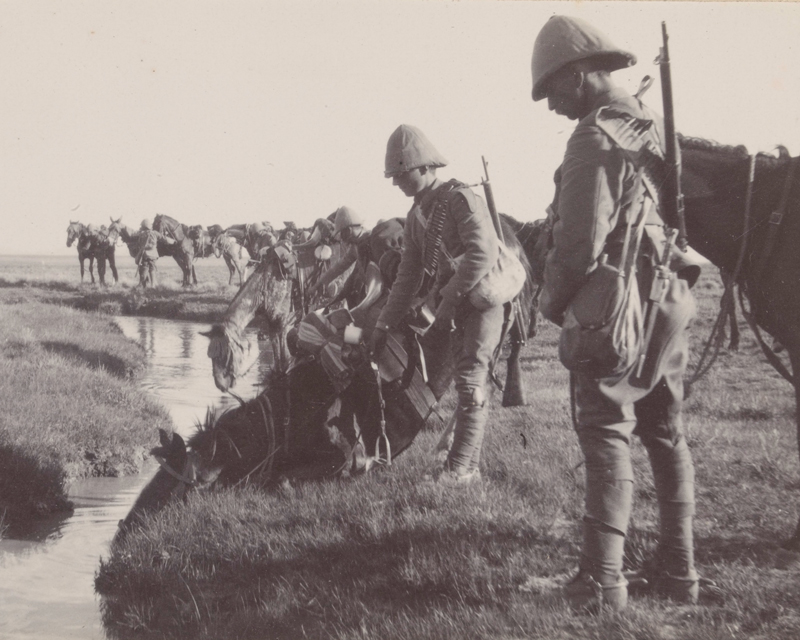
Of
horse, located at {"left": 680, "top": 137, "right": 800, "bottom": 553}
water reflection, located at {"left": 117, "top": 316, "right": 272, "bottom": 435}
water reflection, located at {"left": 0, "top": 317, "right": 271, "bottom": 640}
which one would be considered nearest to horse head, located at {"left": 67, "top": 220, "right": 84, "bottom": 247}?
water reflection, located at {"left": 117, "top": 316, "right": 272, "bottom": 435}

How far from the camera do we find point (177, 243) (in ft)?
129

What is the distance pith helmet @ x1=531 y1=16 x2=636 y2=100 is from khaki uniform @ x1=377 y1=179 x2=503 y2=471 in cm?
180

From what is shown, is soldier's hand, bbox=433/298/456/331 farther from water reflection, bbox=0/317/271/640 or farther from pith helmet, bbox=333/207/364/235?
pith helmet, bbox=333/207/364/235

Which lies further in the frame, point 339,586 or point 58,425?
point 58,425

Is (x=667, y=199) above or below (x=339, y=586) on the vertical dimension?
above

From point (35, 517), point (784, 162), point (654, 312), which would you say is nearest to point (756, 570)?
point (654, 312)

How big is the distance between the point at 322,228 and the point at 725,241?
6720mm

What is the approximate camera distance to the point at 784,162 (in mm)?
3549

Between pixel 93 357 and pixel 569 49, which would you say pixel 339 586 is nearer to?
pixel 569 49

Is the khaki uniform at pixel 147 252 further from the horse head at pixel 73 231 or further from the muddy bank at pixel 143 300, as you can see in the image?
the horse head at pixel 73 231

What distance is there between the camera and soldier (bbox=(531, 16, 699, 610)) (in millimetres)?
2852

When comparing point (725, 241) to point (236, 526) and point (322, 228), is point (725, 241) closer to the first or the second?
point (236, 526)

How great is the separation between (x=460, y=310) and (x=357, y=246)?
2462 millimetres

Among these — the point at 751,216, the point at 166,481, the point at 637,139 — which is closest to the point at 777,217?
the point at 751,216
